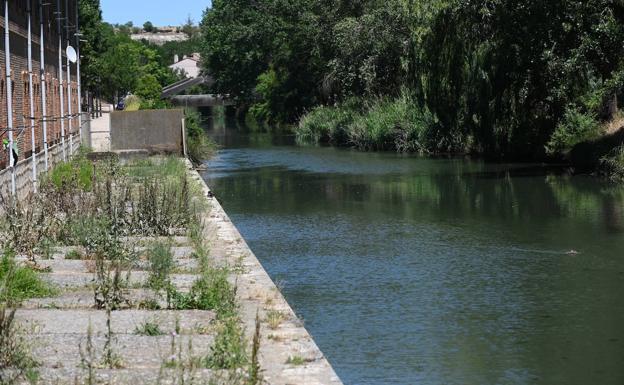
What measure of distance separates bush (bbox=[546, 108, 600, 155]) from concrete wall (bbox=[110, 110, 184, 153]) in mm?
13119

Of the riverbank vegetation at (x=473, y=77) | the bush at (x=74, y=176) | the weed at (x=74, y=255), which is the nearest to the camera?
the weed at (x=74, y=255)

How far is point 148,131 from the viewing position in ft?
127

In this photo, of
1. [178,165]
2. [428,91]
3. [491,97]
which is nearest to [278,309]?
[178,165]

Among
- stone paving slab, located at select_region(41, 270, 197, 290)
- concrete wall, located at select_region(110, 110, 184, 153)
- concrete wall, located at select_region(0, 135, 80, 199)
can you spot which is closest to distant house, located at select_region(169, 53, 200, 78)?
concrete wall, located at select_region(110, 110, 184, 153)

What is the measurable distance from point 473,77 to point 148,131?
39.3 feet

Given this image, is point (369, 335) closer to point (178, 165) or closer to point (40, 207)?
point (40, 207)

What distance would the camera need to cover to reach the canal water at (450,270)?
11055 mm

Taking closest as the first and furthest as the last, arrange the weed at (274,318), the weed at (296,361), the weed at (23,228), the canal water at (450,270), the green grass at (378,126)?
the weed at (296,361), the weed at (274,318), the canal water at (450,270), the weed at (23,228), the green grass at (378,126)

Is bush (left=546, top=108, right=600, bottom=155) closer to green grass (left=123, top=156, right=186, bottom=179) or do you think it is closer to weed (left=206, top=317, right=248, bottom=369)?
green grass (left=123, top=156, right=186, bottom=179)

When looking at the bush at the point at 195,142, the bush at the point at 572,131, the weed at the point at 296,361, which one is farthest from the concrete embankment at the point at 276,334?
the bush at the point at 195,142

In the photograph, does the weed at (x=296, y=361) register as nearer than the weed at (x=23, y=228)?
Yes

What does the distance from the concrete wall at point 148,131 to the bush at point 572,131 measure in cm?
1312

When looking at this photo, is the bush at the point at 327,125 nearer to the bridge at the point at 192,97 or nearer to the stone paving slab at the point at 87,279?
the stone paving slab at the point at 87,279

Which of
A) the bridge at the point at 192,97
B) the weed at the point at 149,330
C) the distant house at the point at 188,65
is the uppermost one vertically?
the distant house at the point at 188,65
